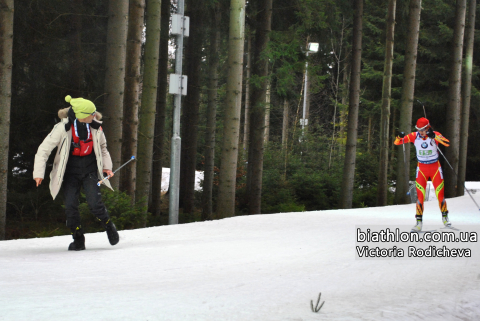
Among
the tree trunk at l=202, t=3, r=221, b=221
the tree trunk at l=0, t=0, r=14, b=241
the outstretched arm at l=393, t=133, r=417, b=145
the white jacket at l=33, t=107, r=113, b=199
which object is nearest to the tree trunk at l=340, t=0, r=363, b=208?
the tree trunk at l=202, t=3, r=221, b=221

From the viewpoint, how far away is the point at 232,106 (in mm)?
15398

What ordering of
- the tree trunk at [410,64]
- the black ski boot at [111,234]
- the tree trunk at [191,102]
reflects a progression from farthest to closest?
1. the tree trunk at [191,102]
2. the tree trunk at [410,64]
3. the black ski boot at [111,234]

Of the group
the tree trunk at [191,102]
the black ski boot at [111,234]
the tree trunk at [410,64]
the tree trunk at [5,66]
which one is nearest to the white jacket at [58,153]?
the black ski boot at [111,234]

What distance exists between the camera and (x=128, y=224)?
493 inches

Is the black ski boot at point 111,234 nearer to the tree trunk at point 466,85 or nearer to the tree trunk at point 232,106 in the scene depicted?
the tree trunk at point 232,106

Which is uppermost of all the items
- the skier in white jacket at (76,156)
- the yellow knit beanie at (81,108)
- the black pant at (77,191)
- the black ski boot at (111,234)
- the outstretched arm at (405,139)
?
the yellow knit beanie at (81,108)

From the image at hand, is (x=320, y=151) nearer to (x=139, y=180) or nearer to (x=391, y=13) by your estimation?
(x=391, y=13)

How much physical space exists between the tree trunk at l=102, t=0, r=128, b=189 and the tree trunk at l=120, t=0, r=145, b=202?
1.27 m

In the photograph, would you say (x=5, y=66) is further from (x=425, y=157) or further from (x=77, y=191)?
(x=425, y=157)

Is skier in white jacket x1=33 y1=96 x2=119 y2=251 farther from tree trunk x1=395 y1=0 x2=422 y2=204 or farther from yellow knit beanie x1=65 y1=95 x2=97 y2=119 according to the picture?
tree trunk x1=395 y1=0 x2=422 y2=204

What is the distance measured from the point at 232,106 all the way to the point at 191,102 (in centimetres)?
721

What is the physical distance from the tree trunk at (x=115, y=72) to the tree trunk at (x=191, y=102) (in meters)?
7.18

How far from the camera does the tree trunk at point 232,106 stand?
49.6 feet

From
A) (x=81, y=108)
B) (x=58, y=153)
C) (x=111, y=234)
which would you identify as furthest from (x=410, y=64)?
(x=58, y=153)
